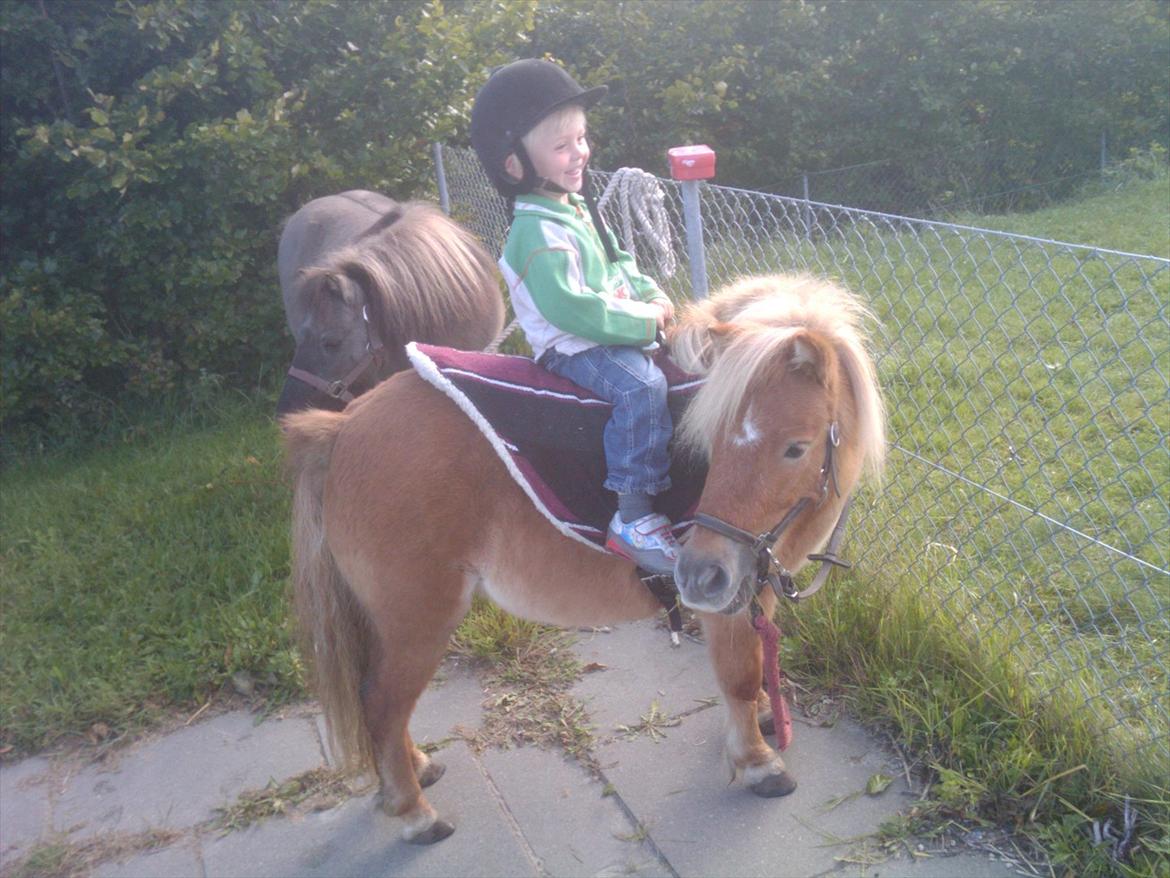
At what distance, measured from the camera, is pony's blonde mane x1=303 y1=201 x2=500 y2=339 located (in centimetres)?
408

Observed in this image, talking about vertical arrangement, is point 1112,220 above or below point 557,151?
below

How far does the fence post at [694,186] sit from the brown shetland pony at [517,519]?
0.82 meters

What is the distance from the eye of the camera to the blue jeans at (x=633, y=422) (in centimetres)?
247

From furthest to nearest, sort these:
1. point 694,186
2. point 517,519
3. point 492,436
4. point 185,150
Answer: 1. point 185,150
2. point 694,186
3. point 517,519
4. point 492,436

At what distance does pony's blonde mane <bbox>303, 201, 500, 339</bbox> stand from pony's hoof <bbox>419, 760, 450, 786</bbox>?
1855mm

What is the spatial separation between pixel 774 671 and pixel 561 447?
873 mm

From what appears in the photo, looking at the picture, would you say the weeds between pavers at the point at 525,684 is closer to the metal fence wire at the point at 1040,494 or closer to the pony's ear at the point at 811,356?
the metal fence wire at the point at 1040,494

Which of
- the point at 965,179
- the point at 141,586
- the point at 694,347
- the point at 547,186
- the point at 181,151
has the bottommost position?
the point at 141,586

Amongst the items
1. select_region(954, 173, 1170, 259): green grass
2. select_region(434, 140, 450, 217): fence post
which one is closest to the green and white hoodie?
select_region(434, 140, 450, 217): fence post

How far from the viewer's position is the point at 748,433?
6.98 ft

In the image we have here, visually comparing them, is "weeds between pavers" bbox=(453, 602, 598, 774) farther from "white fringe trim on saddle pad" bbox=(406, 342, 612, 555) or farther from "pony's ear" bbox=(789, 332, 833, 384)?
"pony's ear" bbox=(789, 332, 833, 384)

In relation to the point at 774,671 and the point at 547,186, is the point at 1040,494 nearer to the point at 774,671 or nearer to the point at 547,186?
the point at 774,671

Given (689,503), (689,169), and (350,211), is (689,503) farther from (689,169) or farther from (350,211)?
(350,211)

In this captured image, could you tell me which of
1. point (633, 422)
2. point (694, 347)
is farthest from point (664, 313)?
point (633, 422)
